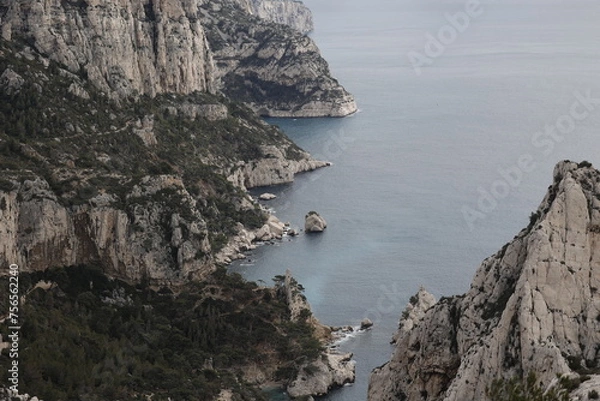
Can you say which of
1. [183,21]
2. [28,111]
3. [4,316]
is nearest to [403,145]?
[183,21]

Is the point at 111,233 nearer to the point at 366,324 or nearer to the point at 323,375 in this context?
the point at 323,375

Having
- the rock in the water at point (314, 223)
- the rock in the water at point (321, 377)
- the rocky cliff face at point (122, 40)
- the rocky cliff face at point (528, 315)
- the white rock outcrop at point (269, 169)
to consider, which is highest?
the rocky cliff face at point (122, 40)

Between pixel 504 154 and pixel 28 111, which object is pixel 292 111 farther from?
pixel 28 111

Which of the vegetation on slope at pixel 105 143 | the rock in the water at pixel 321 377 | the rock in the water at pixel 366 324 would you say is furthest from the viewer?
the rock in the water at pixel 366 324

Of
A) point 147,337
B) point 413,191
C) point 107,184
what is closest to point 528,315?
point 147,337

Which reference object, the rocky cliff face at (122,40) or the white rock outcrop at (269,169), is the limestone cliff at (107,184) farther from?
the white rock outcrop at (269,169)

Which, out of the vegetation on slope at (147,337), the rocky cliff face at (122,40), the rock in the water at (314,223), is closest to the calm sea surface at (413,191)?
the rock in the water at (314,223)
